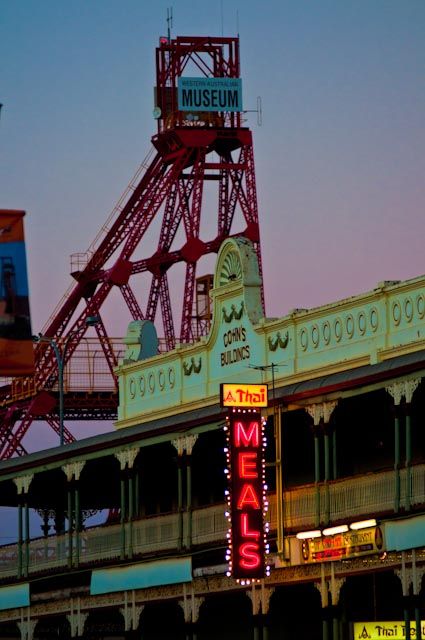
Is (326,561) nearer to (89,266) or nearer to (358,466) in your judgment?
(358,466)

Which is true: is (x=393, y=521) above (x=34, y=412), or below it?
below

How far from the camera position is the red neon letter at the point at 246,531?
132ft

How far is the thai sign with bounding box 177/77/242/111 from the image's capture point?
74.1 meters

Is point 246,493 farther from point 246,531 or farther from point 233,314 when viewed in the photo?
point 233,314

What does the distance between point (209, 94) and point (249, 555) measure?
37048 mm

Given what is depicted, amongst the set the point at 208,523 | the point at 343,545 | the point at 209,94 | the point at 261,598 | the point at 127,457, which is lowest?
the point at 261,598

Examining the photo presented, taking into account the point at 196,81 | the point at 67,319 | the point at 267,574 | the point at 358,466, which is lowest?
the point at 267,574

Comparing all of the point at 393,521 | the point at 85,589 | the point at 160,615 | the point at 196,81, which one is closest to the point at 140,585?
the point at 85,589

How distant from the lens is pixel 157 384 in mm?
51906

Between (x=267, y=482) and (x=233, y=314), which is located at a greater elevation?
(x=233, y=314)

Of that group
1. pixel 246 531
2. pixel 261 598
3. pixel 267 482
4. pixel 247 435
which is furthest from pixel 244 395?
pixel 267 482

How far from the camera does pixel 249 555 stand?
40.3 meters

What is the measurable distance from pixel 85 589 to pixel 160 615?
14.4 ft

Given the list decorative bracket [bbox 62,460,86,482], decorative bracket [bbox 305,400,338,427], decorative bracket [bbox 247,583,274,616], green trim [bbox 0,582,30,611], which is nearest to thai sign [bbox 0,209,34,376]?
decorative bracket [bbox 305,400,338,427]
